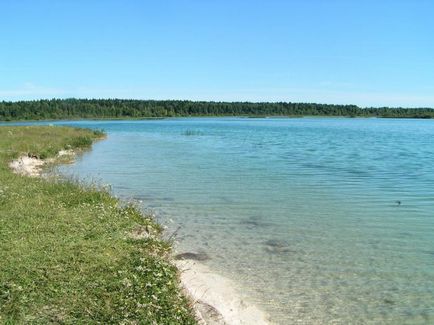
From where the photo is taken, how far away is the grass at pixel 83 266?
292 inches

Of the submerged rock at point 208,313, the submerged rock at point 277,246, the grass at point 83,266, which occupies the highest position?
the grass at point 83,266

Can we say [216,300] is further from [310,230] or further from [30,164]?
[30,164]

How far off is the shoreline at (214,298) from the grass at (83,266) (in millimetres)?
Answer: 544

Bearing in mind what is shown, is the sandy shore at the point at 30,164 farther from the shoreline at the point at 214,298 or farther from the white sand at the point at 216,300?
the white sand at the point at 216,300

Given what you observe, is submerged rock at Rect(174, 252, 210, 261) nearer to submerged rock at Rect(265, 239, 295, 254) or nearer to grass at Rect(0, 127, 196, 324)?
grass at Rect(0, 127, 196, 324)

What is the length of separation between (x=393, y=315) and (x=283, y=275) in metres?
2.74

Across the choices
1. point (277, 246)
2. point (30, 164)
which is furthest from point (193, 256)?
point (30, 164)

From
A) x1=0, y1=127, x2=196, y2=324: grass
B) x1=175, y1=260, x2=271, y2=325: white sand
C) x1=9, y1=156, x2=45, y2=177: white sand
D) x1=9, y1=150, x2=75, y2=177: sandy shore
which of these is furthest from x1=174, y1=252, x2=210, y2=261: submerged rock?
x1=9, y1=156, x2=45, y2=177: white sand

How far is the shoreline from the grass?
0.54 meters

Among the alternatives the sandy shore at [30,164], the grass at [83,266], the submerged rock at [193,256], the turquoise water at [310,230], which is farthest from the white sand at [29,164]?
the submerged rock at [193,256]

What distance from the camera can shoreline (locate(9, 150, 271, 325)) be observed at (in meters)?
8.63

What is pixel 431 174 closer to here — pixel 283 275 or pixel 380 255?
pixel 380 255

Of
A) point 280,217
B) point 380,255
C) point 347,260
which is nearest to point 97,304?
point 347,260

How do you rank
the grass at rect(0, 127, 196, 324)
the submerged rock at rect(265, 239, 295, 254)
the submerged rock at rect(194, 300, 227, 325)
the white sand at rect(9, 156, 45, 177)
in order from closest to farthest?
the grass at rect(0, 127, 196, 324) → the submerged rock at rect(194, 300, 227, 325) → the submerged rock at rect(265, 239, 295, 254) → the white sand at rect(9, 156, 45, 177)
